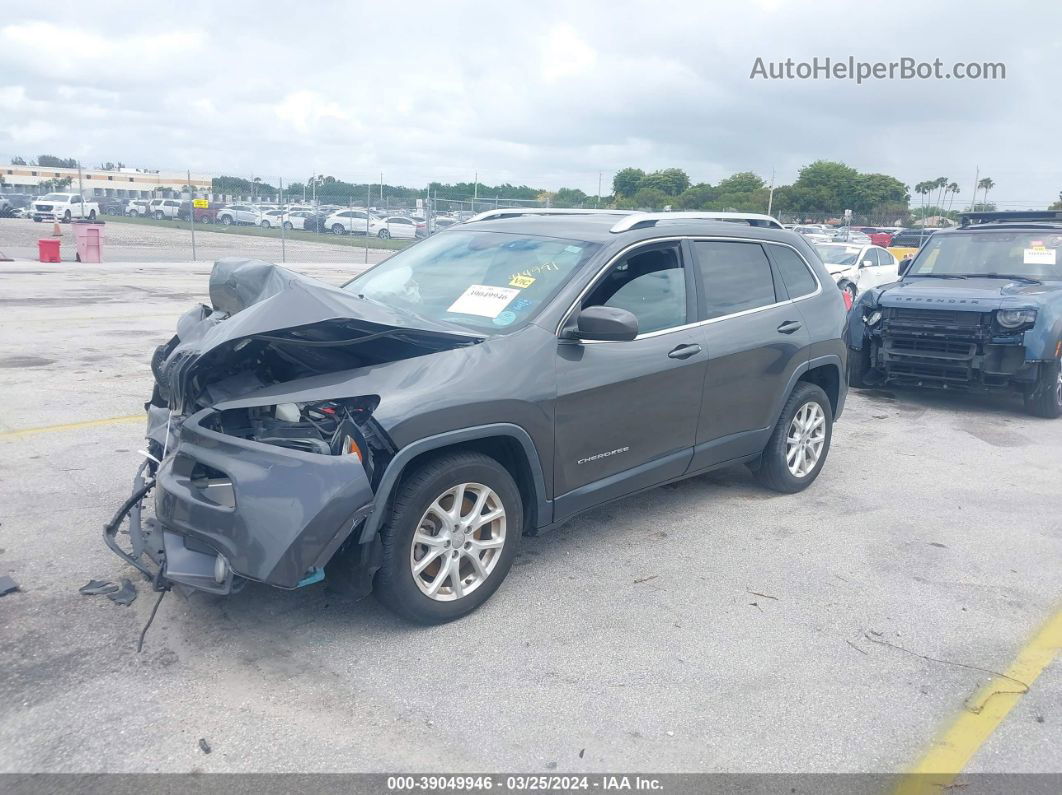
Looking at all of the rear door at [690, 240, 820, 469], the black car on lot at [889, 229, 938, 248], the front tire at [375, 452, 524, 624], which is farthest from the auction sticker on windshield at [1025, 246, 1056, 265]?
the black car on lot at [889, 229, 938, 248]

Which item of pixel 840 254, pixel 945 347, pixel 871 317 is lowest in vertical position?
pixel 945 347

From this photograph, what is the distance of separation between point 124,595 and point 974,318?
25.7ft

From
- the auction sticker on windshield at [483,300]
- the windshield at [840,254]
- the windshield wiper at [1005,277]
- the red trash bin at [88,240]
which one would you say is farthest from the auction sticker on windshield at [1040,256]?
the red trash bin at [88,240]

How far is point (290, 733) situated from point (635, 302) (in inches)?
109

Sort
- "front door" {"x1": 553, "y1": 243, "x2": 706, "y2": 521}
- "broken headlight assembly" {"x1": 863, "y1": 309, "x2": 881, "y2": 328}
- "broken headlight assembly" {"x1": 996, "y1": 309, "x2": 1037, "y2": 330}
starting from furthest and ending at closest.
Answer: "broken headlight assembly" {"x1": 863, "y1": 309, "x2": 881, "y2": 328} < "broken headlight assembly" {"x1": 996, "y1": 309, "x2": 1037, "y2": 330} < "front door" {"x1": 553, "y1": 243, "x2": 706, "y2": 521}

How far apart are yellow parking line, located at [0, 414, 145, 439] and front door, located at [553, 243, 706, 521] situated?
428 cm

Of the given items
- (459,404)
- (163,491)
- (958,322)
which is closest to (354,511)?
(459,404)

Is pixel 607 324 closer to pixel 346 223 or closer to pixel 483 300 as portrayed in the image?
pixel 483 300

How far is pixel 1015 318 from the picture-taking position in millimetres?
8531

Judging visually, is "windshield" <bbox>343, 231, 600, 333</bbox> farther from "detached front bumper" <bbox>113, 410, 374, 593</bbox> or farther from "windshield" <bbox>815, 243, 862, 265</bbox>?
"windshield" <bbox>815, 243, 862, 265</bbox>

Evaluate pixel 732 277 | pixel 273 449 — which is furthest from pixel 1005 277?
pixel 273 449

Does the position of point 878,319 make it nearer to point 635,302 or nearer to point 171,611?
point 635,302

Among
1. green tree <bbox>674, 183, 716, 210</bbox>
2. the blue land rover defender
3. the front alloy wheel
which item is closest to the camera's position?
the front alloy wheel

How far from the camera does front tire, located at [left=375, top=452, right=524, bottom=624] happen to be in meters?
3.80
